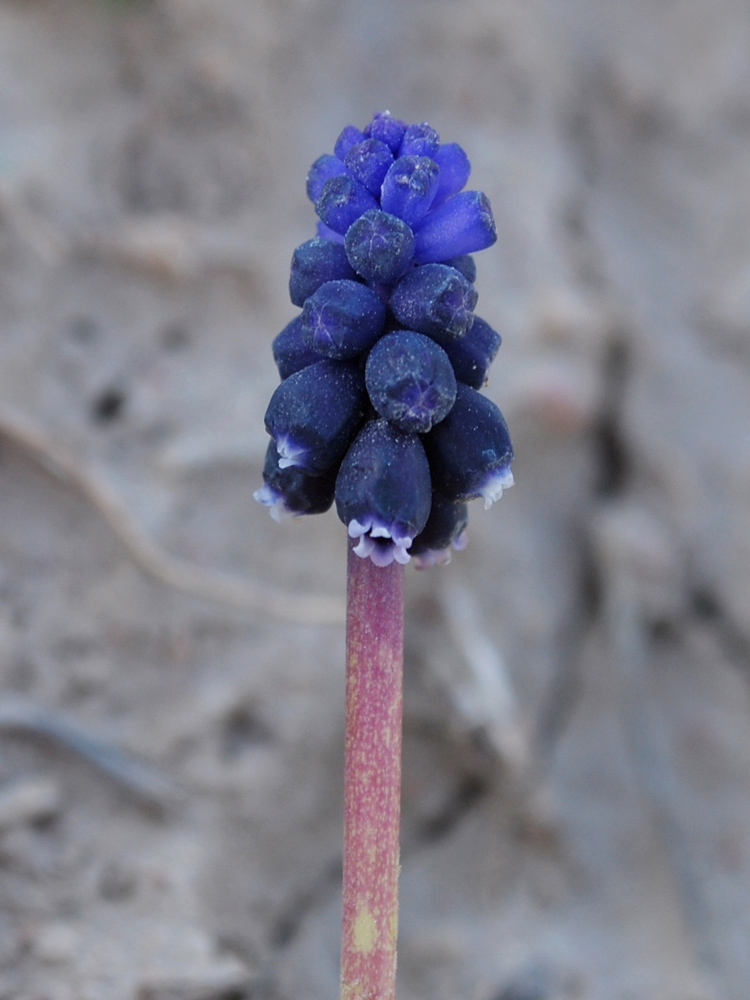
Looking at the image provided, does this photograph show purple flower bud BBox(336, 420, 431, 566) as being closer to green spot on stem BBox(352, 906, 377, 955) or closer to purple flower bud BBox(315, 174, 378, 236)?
purple flower bud BBox(315, 174, 378, 236)

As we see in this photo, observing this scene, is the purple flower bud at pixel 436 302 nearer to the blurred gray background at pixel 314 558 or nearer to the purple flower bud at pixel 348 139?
the purple flower bud at pixel 348 139

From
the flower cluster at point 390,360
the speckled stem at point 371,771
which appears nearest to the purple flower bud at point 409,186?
the flower cluster at point 390,360

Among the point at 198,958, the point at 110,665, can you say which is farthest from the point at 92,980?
the point at 110,665

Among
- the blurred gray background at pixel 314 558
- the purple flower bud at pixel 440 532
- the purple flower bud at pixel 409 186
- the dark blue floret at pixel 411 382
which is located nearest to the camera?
the dark blue floret at pixel 411 382

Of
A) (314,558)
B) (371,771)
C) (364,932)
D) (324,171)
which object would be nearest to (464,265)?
(324,171)

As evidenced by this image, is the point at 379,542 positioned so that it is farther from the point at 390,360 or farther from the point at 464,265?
the point at 464,265

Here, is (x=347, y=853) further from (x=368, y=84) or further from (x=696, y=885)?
(x=368, y=84)
